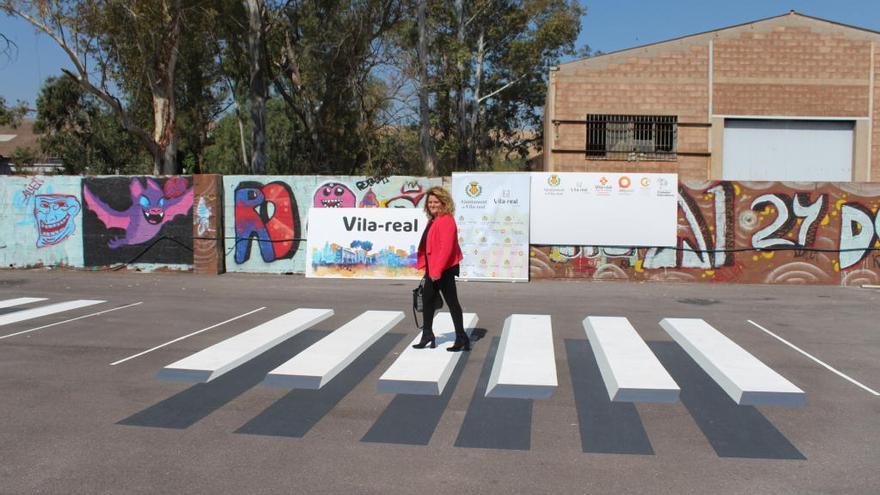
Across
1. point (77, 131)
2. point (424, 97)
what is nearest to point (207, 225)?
point (424, 97)

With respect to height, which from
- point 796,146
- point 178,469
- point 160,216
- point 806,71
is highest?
point 806,71

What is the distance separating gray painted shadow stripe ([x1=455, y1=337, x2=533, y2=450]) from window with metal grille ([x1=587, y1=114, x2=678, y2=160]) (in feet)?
59.8

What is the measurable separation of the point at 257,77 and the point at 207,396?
78.2 ft

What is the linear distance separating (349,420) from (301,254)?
1059 cm

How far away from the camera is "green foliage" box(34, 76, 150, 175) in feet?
143

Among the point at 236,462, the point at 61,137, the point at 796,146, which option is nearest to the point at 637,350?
the point at 236,462

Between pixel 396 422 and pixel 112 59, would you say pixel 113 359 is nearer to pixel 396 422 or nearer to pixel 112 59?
pixel 396 422

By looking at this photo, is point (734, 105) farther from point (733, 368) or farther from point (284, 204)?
point (733, 368)

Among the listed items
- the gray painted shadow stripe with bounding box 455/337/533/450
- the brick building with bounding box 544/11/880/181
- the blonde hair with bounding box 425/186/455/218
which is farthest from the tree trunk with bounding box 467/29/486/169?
the gray painted shadow stripe with bounding box 455/337/533/450

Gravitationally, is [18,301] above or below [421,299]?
below

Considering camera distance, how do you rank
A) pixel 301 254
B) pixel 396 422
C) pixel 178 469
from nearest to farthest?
1. pixel 178 469
2. pixel 396 422
3. pixel 301 254

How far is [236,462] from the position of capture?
4707mm

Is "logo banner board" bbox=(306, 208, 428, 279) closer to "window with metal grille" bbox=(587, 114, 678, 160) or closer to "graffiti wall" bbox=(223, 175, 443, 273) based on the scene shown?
"graffiti wall" bbox=(223, 175, 443, 273)

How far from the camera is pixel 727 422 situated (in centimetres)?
552
